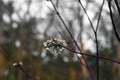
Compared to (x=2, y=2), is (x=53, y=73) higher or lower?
lower

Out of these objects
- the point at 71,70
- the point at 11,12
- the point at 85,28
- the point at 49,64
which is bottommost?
the point at 49,64

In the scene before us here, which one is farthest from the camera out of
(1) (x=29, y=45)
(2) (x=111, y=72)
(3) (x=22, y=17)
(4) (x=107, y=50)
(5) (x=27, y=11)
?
(4) (x=107, y=50)

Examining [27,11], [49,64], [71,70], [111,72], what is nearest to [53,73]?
[49,64]

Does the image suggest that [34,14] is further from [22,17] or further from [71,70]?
[71,70]

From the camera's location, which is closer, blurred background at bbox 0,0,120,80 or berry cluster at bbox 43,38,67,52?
berry cluster at bbox 43,38,67,52

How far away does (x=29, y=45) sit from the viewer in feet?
86.9

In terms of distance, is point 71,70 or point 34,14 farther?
point 71,70

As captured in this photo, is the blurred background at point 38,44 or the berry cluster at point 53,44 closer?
the berry cluster at point 53,44

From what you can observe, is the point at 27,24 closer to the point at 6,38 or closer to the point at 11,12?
the point at 11,12

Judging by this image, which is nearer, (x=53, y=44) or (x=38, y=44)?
(x=53, y=44)

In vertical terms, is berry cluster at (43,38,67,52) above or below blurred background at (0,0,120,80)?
above

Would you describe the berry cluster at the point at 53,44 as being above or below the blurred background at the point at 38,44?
above

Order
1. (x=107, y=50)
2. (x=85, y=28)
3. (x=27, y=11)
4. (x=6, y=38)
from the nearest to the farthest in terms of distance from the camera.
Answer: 1. (x=27, y=11)
2. (x=85, y=28)
3. (x=107, y=50)
4. (x=6, y=38)

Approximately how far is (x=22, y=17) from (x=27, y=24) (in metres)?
1.21
